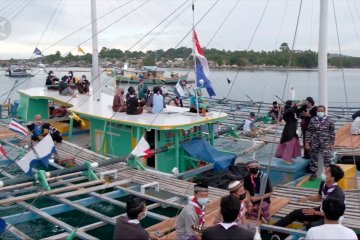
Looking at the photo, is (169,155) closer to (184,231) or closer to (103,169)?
(103,169)

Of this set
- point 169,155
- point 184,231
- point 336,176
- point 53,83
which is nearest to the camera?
point 184,231

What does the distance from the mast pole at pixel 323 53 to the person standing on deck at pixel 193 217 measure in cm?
525

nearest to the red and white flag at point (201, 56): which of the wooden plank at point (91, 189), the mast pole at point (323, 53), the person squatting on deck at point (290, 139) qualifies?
the person squatting on deck at point (290, 139)

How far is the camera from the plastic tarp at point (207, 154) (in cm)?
1160

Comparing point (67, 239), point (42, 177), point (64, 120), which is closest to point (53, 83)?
point (64, 120)

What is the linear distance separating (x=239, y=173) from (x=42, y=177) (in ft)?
16.7

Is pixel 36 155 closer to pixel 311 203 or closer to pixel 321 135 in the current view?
pixel 311 203

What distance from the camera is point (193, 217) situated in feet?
18.9

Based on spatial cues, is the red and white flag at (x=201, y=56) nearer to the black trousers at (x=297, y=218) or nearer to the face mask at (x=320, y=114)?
the face mask at (x=320, y=114)

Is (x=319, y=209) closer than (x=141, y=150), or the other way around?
(x=319, y=209)

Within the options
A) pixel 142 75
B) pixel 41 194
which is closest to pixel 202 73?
pixel 41 194

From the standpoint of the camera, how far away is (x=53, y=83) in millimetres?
19219

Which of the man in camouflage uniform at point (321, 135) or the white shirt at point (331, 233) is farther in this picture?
the man in camouflage uniform at point (321, 135)

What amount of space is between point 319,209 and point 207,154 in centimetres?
473
